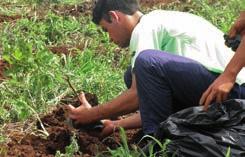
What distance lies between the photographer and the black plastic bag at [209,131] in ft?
10.0

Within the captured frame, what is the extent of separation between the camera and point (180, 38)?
3.84 m

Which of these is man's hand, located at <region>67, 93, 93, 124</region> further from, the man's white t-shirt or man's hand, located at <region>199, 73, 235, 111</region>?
man's hand, located at <region>199, 73, 235, 111</region>

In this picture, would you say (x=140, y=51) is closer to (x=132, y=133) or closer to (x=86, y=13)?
(x=132, y=133)

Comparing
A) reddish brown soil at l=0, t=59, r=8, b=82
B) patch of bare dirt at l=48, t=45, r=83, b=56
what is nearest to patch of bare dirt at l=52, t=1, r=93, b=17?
patch of bare dirt at l=48, t=45, r=83, b=56

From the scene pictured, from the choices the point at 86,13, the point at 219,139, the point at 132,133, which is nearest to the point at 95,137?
the point at 132,133

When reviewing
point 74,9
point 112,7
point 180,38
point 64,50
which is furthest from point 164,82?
point 74,9

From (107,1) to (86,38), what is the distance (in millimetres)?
2743

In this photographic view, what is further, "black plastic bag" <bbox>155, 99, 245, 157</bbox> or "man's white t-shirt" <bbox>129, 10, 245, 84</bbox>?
"man's white t-shirt" <bbox>129, 10, 245, 84</bbox>

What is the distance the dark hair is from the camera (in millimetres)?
4059

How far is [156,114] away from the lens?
3.63 meters

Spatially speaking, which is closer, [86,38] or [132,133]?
[132,133]

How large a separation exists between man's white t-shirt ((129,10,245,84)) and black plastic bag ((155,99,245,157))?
527 millimetres

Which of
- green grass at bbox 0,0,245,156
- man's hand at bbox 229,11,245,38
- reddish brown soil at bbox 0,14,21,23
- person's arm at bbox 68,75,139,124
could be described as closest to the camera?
man's hand at bbox 229,11,245,38

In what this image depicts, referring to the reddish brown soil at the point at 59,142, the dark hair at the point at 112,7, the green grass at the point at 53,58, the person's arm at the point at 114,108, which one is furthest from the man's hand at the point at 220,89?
the dark hair at the point at 112,7
